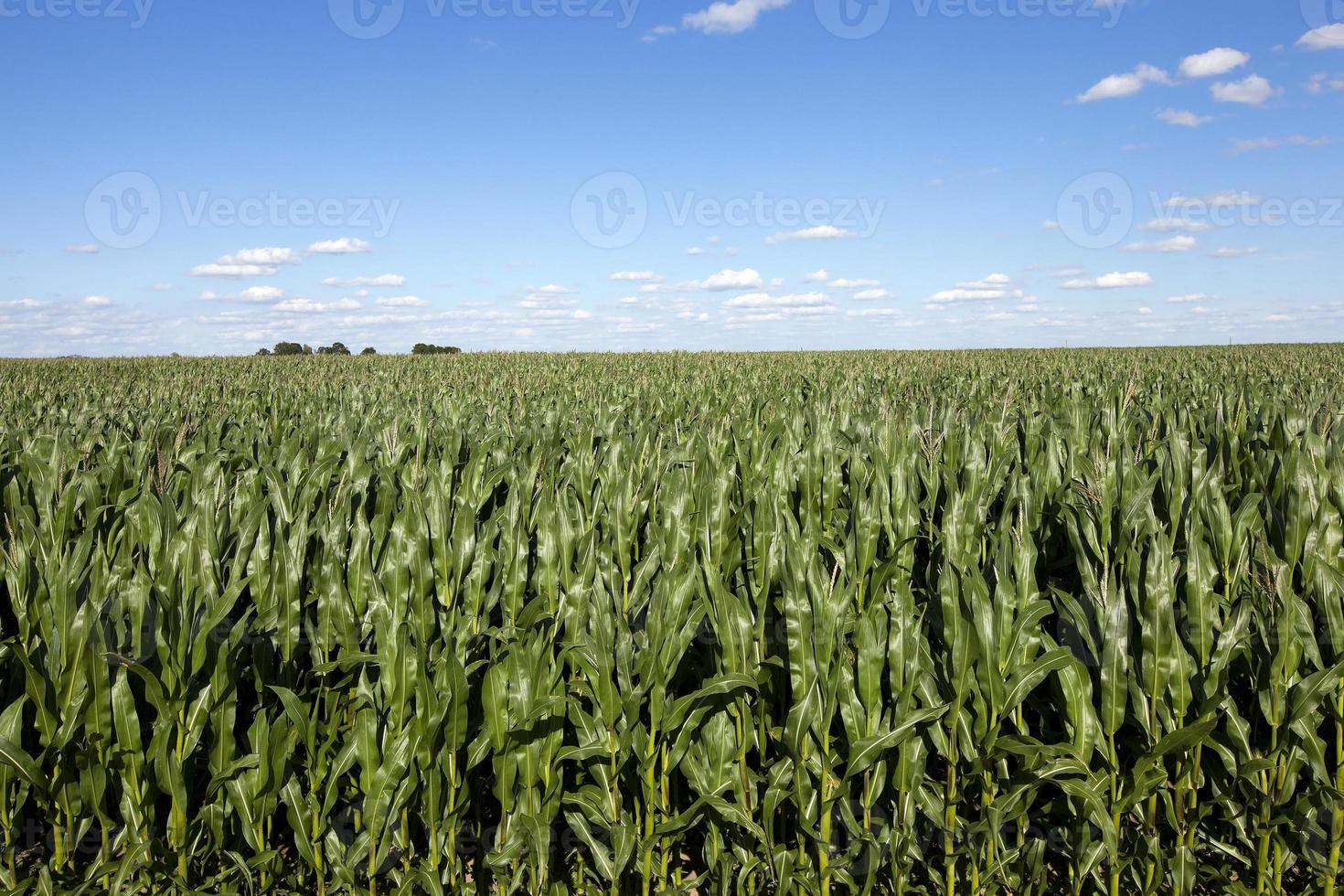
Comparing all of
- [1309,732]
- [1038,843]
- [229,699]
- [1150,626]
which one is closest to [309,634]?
[229,699]

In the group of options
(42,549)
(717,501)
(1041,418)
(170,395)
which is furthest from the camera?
(170,395)

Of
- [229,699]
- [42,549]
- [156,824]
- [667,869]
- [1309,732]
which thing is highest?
[42,549]

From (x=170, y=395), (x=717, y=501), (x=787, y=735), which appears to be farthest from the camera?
(x=170, y=395)

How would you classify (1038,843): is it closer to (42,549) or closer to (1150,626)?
(1150,626)

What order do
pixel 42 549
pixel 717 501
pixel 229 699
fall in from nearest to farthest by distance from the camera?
pixel 229 699, pixel 42 549, pixel 717 501

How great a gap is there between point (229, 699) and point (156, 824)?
0.83m

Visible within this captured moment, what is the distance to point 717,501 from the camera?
399cm

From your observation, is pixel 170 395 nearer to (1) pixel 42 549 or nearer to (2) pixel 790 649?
(1) pixel 42 549

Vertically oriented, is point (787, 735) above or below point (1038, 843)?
above

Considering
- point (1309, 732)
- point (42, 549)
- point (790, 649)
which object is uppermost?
point (42, 549)

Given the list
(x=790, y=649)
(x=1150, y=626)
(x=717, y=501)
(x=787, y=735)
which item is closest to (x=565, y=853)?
(x=787, y=735)

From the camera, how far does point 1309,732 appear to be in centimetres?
297

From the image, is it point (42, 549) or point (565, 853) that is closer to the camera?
point (565, 853)

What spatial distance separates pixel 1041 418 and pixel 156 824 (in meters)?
7.50
